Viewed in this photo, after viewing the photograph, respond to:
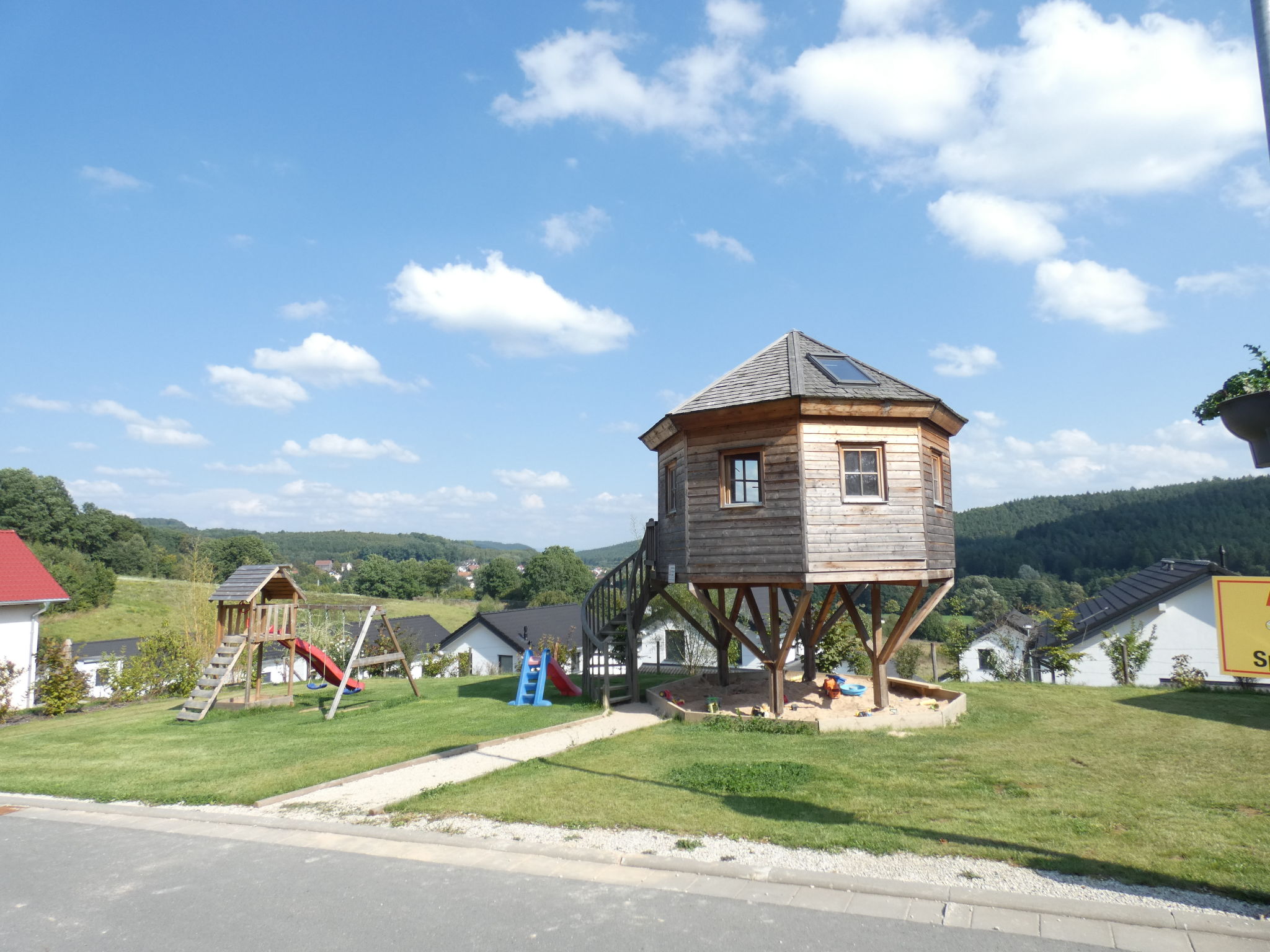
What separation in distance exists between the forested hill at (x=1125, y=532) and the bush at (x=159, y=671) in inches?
2081

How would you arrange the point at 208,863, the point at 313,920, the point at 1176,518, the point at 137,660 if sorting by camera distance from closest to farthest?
the point at 313,920
the point at 208,863
the point at 137,660
the point at 1176,518

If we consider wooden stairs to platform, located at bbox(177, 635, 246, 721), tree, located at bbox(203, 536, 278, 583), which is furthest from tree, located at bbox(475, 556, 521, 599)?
wooden stairs to platform, located at bbox(177, 635, 246, 721)

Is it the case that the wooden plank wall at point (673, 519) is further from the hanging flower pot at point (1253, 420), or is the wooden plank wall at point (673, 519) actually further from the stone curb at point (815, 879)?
the hanging flower pot at point (1253, 420)

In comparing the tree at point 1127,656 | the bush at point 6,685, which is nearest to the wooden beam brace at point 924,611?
the tree at point 1127,656

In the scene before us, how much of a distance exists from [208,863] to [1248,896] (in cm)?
900

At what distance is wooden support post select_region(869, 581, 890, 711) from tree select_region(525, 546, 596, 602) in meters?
84.4

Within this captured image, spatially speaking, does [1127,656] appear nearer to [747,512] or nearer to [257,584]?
[747,512]

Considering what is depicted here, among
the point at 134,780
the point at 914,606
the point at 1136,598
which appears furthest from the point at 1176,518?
the point at 134,780

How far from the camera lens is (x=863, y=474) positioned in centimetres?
1238

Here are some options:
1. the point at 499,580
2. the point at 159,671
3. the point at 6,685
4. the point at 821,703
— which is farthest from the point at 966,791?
the point at 499,580

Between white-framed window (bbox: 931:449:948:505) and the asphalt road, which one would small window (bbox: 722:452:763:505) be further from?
the asphalt road

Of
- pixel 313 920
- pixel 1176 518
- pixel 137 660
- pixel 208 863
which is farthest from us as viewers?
pixel 1176 518

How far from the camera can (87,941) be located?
18.3 feet

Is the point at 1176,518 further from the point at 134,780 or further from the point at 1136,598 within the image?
the point at 134,780
